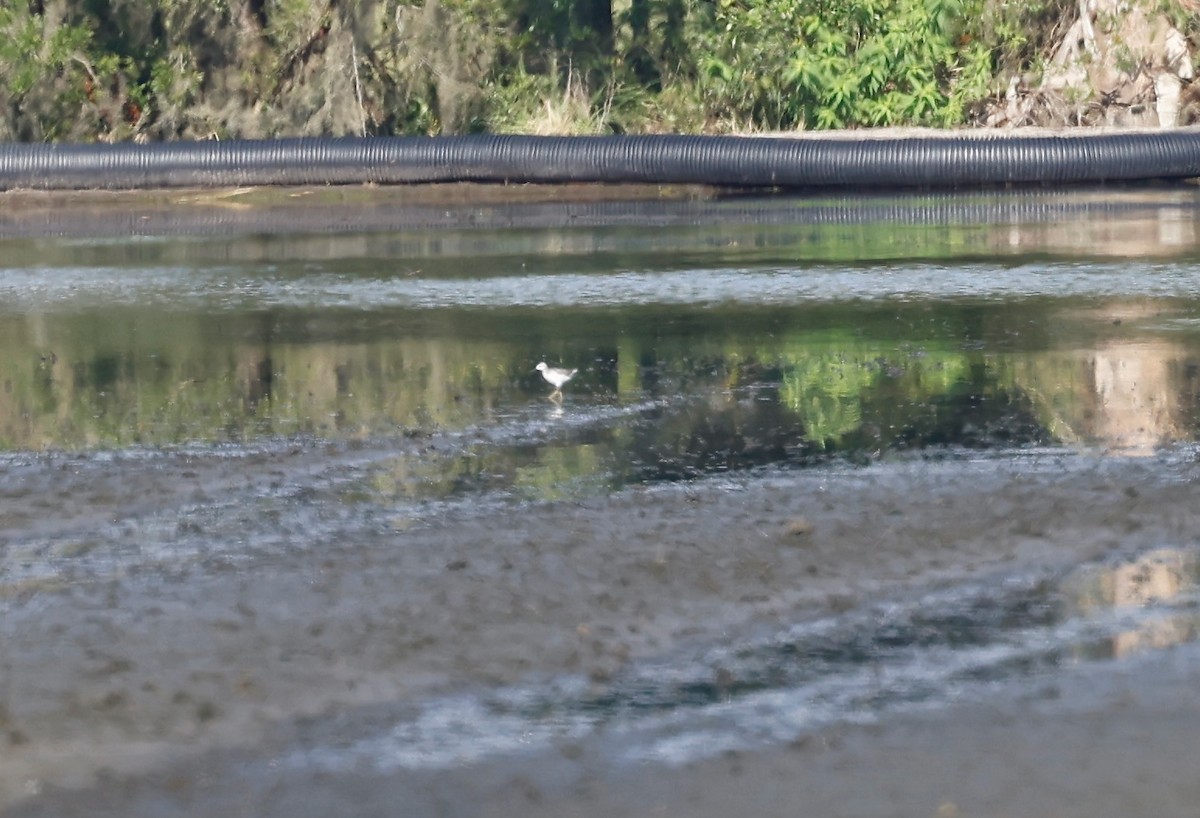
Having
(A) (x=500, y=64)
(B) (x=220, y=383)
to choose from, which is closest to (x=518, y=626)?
(B) (x=220, y=383)

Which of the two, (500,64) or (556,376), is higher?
(500,64)

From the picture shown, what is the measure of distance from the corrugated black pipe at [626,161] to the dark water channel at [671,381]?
11.2ft

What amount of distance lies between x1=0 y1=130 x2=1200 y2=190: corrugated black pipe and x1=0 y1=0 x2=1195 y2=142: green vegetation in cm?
381

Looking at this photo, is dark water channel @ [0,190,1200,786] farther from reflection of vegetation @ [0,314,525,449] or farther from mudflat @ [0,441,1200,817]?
mudflat @ [0,441,1200,817]

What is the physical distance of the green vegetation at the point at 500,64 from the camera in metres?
26.7

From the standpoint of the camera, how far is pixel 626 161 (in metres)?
21.6

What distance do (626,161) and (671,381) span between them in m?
12.2

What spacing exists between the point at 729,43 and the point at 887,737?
23059mm

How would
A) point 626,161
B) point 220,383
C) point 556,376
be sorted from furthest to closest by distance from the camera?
point 626,161 → point 220,383 → point 556,376

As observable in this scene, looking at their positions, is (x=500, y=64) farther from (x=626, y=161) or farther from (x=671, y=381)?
(x=671, y=381)

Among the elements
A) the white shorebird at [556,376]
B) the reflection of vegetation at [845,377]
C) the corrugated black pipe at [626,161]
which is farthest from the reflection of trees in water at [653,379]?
the corrugated black pipe at [626,161]

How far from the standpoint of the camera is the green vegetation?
87.6 ft

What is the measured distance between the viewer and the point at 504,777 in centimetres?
441

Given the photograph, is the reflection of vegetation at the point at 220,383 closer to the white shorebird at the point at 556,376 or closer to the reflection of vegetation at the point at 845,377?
the white shorebird at the point at 556,376
